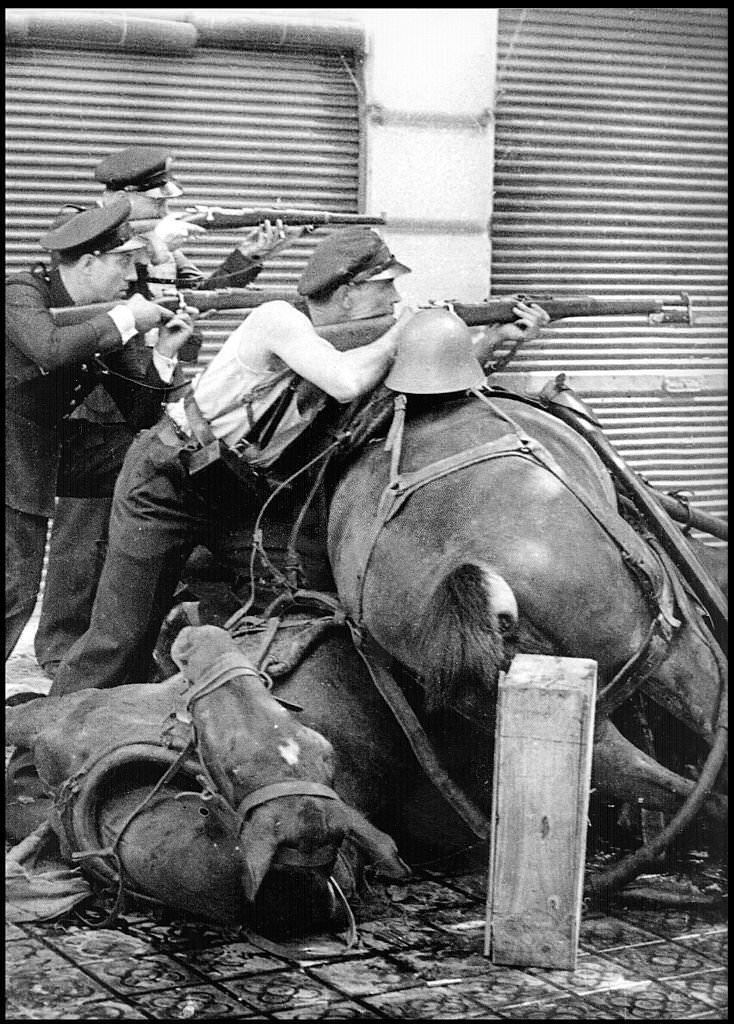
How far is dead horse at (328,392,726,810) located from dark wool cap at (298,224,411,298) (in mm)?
791

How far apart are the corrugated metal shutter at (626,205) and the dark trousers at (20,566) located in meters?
2.65

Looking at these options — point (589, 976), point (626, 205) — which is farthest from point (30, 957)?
point (626, 205)

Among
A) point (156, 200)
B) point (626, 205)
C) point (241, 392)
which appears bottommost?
point (241, 392)

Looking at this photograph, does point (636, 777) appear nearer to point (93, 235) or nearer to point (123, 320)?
point (123, 320)

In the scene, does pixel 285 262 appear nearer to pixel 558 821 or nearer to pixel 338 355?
pixel 338 355

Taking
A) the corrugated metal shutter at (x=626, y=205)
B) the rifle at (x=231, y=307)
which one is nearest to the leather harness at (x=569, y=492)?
the rifle at (x=231, y=307)

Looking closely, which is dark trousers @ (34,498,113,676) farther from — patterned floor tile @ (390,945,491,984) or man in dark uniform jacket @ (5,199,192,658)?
patterned floor tile @ (390,945,491,984)

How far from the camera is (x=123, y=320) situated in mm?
5781

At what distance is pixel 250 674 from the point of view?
4.19 m

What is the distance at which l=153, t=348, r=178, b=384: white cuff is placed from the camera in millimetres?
6309

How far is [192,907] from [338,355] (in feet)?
6.18

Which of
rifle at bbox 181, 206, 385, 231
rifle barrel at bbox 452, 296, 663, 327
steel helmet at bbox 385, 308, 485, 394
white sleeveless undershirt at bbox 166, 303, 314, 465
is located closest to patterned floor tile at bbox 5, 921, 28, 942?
white sleeveless undershirt at bbox 166, 303, 314, 465

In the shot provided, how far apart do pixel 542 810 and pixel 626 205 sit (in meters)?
4.86

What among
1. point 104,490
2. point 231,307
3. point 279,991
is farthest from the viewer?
point 231,307
